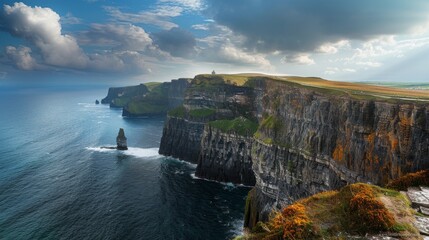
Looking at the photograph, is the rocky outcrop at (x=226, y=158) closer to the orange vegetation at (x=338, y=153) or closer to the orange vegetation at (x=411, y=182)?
the orange vegetation at (x=338, y=153)

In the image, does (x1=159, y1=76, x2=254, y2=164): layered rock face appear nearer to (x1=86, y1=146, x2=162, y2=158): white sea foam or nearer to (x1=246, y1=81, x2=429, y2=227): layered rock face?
(x1=86, y1=146, x2=162, y2=158): white sea foam

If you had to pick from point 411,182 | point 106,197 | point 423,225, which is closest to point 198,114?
point 106,197

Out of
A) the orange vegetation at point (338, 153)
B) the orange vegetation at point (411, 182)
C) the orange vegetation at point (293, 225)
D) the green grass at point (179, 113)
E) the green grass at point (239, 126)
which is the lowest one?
the green grass at point (239, 126)

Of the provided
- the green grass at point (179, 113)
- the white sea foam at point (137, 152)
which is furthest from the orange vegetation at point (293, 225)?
the green grass at point (179, 113)

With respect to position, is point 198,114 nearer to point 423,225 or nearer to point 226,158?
point 226,158

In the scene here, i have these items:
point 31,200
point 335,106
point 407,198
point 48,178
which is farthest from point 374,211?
point 48,178

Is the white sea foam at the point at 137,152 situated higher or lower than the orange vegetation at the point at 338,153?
lower

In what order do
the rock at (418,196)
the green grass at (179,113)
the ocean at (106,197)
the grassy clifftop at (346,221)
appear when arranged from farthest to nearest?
the green grass at (179,113)
the ocean at (106,197)
the rock at (418,196)
the grassy clifftop at (346,221)
